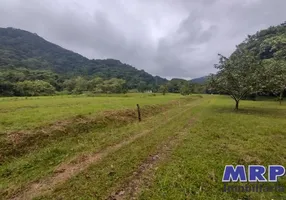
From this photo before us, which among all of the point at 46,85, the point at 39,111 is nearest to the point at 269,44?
the point at 39,111

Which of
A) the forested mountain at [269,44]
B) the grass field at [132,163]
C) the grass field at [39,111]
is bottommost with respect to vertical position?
the grass field at [132,163]

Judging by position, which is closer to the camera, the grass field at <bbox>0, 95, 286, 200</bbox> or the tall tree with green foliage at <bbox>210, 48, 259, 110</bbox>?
the grass field at <bbox>0, 95, 286, 200</bbox>

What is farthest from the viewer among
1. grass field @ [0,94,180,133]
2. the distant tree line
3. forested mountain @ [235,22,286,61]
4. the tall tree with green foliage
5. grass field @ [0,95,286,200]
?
the distant tree line

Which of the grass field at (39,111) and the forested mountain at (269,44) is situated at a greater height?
the forested mountain at (269,44)

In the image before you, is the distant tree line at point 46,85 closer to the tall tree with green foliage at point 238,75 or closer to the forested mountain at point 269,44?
the forested mountain at point 269,44

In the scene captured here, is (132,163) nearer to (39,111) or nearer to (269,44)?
(39,111)

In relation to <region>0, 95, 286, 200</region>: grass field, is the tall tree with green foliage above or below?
above

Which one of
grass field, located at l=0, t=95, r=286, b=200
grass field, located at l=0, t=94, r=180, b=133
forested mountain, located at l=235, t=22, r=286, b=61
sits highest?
forested mountain, located at l=235, t=22, r=286, b=61

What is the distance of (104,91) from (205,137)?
9276 centimetres

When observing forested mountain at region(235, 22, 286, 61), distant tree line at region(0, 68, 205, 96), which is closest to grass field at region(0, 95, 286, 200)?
forested mountain at region(235, 22, 286, 61)

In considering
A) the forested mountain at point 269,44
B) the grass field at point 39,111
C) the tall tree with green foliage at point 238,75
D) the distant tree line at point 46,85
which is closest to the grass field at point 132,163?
the grass field at point 39,111

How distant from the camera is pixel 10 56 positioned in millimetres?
182750

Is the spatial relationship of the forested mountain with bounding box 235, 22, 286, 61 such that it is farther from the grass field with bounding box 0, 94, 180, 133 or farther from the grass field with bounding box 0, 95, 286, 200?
the grass field with bounding box 0, 95, 286, 200

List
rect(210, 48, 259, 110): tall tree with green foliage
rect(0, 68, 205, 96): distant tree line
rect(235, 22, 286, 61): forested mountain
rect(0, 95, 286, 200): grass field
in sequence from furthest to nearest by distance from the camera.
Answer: rect(0, 68, 205, 96): distant tree line
rect(235, 22, 286, 61): forested mountain
rect(210, 48, 259, 110): tall tree with green foliage
rect(0, 95, 286, 200): grass field
